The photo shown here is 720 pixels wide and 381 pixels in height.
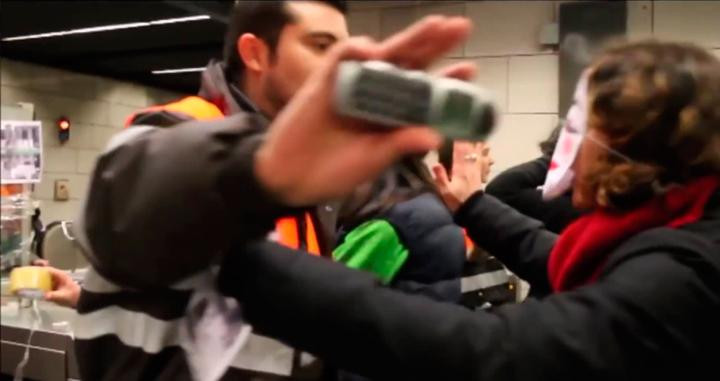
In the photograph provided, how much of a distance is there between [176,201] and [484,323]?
253 mm

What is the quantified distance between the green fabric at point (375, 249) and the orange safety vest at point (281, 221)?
1.21 ft

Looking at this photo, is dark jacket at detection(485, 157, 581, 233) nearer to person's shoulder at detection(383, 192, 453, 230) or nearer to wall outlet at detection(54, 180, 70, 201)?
person's shoulder at detection(383, 192, 453, 230)

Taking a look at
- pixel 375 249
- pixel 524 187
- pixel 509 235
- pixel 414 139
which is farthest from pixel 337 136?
pixel 524 187

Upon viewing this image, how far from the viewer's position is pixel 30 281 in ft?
1.81

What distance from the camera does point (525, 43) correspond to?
125 inches

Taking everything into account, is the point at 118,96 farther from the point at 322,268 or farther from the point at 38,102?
the point at 322,268

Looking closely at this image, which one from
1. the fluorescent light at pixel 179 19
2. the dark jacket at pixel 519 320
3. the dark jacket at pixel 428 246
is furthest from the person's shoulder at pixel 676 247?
the fluorescent light at pixel 179 19

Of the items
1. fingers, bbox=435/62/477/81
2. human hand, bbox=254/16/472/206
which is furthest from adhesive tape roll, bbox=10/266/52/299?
fingers, bbox=435/62/477/81

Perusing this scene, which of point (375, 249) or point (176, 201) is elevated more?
point (176, 201)

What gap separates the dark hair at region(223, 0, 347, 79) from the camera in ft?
2.57

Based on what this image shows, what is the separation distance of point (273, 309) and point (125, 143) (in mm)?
146

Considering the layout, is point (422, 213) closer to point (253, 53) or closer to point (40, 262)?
point (253, 53)

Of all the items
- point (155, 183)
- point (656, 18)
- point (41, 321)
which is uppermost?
point (656, 18)

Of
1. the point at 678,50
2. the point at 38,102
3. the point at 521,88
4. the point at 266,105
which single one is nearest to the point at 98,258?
the point at 38,102
